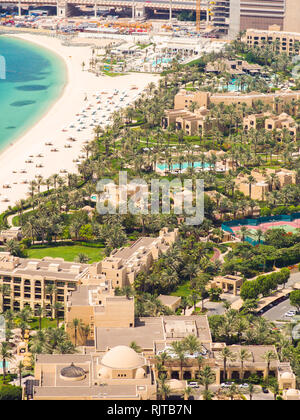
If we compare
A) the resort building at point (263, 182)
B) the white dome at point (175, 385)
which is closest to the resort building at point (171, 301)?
the white dome at point (175, 385)

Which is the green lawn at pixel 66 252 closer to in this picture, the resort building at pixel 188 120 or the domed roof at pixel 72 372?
the domed roof at pixel 72 372

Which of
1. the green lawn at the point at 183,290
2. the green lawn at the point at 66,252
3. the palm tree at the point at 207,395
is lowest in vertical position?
the green lawn at the point at 183,290

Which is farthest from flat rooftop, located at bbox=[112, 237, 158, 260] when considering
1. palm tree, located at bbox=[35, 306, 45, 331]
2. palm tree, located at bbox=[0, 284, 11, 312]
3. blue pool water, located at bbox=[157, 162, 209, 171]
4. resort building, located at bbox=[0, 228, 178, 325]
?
blue pool water, located at bbox=[157, 162, 209, 171]

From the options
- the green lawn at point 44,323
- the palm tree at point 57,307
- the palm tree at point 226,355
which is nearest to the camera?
the palm tree at point 226,355

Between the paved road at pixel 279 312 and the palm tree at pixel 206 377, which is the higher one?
the palm tree at pixel 206 377

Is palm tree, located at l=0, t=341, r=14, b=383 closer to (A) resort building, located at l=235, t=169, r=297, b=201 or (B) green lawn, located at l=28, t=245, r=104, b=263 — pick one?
(B) green lawn, located at l=28, t=245, r=104, b=263

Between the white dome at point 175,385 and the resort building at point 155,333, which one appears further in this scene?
the resort building at point 155,333
